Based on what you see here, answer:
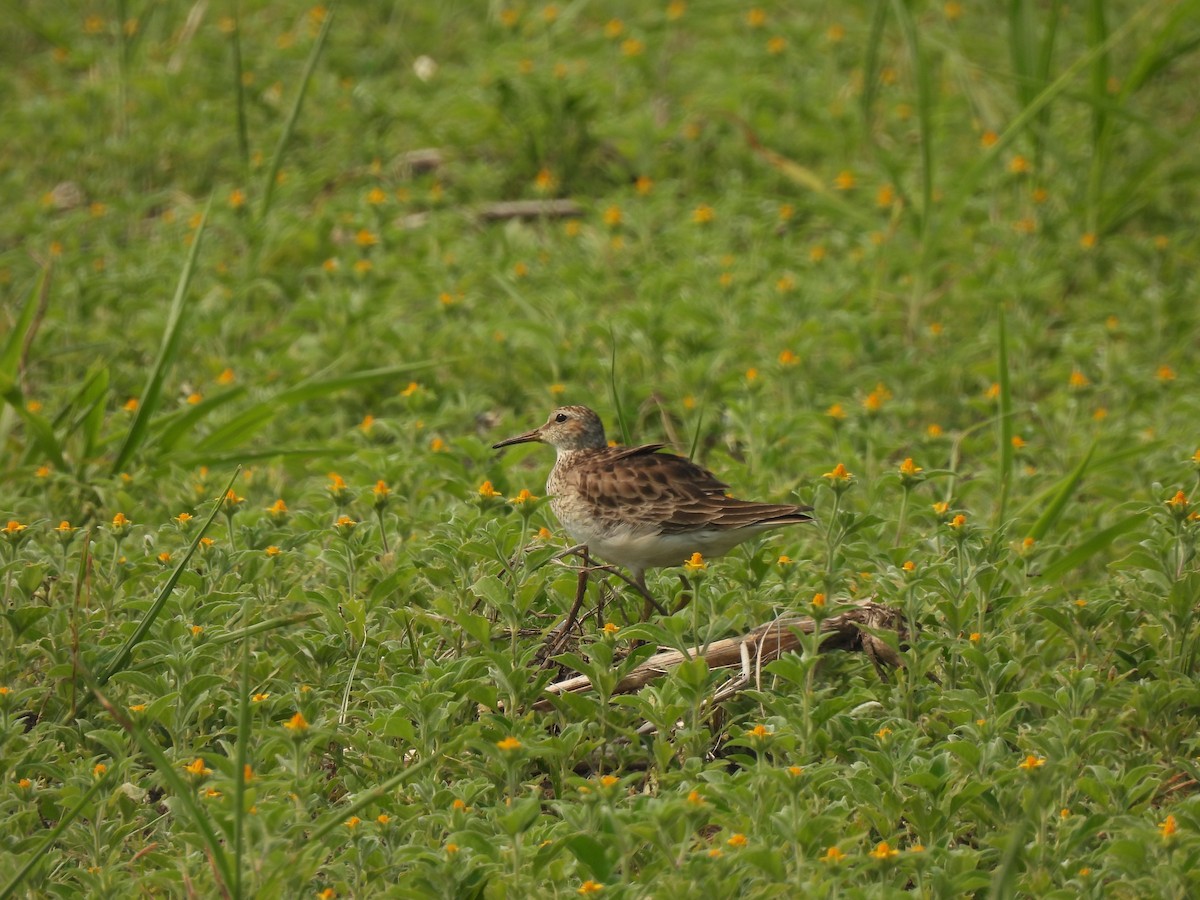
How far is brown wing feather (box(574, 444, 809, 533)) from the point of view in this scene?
218 inches

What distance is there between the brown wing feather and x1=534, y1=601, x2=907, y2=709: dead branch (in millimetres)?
410

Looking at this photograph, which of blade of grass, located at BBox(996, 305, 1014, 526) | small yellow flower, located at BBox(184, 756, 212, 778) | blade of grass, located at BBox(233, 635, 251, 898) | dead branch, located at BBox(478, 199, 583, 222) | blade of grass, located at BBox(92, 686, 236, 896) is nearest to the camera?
blade of grass, located at BBox(233, 635, 251, 898)

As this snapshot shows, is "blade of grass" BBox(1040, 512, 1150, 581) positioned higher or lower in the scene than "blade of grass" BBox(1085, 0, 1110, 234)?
lower

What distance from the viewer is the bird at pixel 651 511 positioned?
219 inches

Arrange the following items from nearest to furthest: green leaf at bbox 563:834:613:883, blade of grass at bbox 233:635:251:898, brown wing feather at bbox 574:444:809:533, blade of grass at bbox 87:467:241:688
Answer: blade of grass at bbox 233:635:251:898 → green leaf at bbox 563:834:613:883 → blade of grass at bbox 87:467:241:688 → brown wing feather at bbox 574:444:809:533

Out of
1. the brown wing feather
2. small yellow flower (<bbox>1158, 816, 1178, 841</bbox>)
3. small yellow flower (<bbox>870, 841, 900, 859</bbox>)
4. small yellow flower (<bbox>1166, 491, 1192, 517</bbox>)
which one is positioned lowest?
small yellow flower (<bbox>870, 841, 900, 859</bbox>)

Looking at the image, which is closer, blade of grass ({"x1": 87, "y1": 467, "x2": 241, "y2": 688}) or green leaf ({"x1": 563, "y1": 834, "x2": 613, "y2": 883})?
green leaf ({"x1": 563, "y1": 834, "x2": 613, "y2": 883})

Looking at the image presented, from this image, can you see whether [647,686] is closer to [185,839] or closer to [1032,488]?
[185,839]

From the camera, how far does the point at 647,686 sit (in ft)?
17.6

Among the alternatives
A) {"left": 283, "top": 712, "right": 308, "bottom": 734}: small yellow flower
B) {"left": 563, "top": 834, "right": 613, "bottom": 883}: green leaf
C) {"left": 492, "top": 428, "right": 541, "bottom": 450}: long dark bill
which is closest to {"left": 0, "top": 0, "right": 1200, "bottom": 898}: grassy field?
{"left": 563, "top": 834, "right": 613, "bottom": 883}: green leaf

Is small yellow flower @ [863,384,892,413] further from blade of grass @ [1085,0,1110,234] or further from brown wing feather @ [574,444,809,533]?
blade of grass @ [1085,0,1110,234]

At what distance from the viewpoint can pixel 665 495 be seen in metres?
5.72

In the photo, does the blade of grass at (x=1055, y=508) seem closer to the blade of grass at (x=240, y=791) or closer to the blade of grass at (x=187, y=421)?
the blade of grass at (x=240, y=791)

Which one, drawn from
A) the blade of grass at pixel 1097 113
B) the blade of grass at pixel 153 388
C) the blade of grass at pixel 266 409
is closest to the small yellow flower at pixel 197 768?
the blade of grass at pixel 153 388
